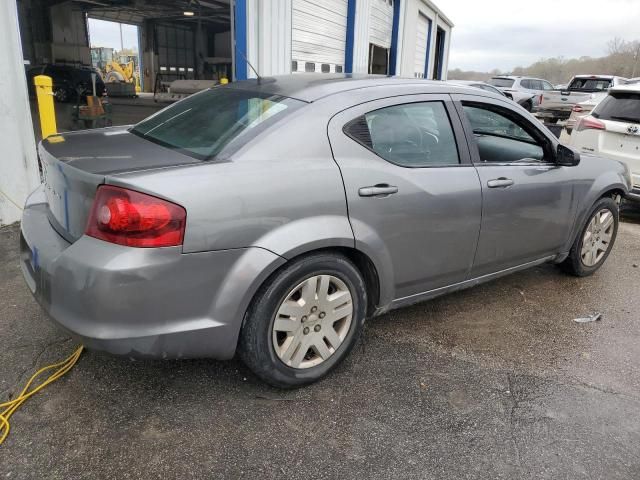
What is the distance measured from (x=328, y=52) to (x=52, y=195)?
8.50m

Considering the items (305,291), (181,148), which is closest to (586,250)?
(305,291)

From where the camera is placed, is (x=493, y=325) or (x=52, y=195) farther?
(x=493, y=325)

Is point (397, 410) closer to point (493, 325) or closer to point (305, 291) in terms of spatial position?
point (305, 291)

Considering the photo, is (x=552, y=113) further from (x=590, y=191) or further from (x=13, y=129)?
(x=13, y=129)

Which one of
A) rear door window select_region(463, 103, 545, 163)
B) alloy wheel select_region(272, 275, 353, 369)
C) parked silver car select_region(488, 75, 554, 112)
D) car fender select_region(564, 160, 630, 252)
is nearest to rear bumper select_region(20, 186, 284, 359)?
alloy wheel select_region(272, 275, 353, 369)

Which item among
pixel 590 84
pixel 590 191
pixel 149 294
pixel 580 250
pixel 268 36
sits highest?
pixel 268 36

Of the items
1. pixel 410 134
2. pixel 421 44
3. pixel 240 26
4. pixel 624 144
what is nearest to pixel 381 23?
pixel 421 44

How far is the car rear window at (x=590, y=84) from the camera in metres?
18.2

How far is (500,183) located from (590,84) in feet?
61.4

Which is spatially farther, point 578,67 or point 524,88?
point 578,67

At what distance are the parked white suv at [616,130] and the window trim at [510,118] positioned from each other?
2.92 m

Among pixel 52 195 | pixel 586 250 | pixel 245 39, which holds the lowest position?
pixel 586 250

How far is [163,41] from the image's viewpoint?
34.2m

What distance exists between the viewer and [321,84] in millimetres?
2881
